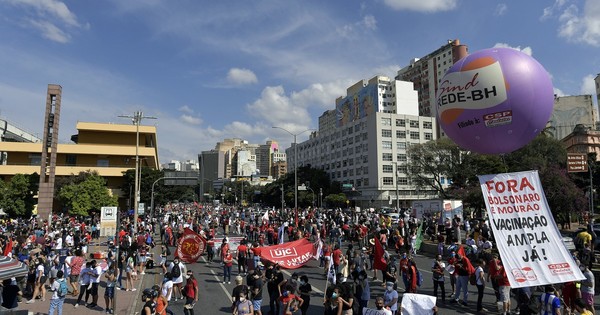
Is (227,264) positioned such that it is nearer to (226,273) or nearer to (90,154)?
(226,273)

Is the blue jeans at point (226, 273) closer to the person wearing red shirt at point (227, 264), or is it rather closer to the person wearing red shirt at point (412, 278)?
the person wearing red shirt at point (227, 264)

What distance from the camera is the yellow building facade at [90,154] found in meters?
59.2

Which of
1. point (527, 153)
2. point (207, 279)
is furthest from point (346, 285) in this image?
point (527, 153)

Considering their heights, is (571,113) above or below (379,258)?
above

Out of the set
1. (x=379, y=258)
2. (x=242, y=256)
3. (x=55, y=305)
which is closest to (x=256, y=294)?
(x=379, y=258)

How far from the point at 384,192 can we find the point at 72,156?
61.1 metres

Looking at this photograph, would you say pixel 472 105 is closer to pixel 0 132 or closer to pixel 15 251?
pixel 15 251

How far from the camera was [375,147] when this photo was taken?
90812 mm

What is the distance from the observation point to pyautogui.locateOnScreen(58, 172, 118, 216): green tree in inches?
1837

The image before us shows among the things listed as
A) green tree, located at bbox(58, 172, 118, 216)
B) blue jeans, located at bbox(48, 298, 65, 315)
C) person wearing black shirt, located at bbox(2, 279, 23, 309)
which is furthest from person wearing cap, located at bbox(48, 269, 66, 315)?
green tree, located at bbox(58, 172, 118, 216)

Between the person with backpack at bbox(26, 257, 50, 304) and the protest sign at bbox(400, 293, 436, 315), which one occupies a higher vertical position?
the protest sign at bbox(400, 293, 436, 315)

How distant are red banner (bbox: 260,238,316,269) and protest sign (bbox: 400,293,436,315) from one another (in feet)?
25.3

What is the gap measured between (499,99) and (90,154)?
209ft

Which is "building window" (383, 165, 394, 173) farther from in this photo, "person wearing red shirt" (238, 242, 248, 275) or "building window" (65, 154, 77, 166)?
"person wearing red shirt" (238, 242, 248, 275)
